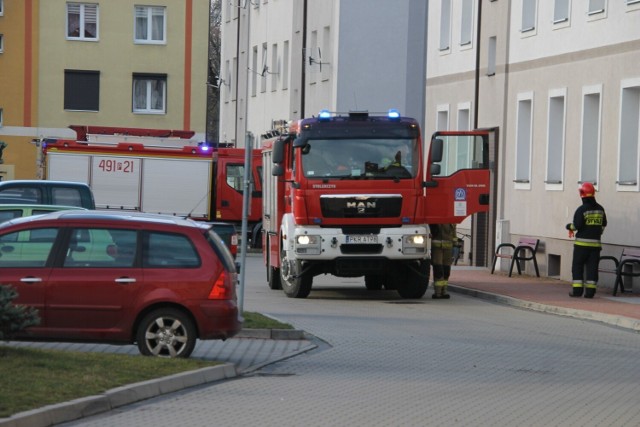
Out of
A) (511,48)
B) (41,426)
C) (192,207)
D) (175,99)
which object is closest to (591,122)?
(511,48)

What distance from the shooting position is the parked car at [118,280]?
1388cm

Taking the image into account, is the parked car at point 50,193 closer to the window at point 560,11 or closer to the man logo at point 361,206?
the man logo at point 361,206

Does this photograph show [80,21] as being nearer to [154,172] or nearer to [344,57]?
[344,57]

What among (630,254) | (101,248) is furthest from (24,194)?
(101,248)

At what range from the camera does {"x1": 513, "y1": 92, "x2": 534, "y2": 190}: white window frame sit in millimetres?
34219

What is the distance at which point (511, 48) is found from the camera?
35094 mm

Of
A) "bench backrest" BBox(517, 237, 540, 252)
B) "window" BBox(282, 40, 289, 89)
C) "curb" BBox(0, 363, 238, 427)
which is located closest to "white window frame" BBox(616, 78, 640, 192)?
"bench backrest" BBox(517, 237, 540, 252)

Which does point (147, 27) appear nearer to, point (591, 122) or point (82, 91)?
point (82, 91)

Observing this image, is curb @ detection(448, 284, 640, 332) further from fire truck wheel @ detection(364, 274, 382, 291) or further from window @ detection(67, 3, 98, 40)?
window @ detection(67, 3, 98, 40)

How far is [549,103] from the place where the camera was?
106ft

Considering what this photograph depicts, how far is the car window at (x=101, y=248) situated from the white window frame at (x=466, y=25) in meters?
25.1

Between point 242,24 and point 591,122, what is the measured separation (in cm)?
3936

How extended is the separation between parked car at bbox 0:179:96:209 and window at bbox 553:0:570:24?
11671mm

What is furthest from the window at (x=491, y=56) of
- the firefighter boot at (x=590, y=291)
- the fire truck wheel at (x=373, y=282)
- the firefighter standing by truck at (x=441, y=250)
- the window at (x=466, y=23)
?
the firefighter boot at (x=590, y=291)
